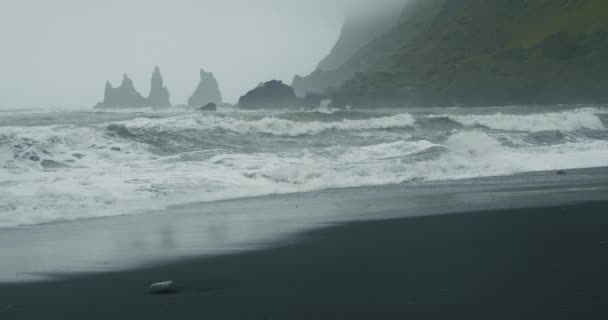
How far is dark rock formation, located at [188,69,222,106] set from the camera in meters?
141

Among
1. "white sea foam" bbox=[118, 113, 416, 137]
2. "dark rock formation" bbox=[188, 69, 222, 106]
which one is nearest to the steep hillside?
"dark rock formation" bbox=[188, 69, 222, 106]

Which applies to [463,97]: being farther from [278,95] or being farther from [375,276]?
[375,276]

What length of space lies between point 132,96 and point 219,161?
110983mm

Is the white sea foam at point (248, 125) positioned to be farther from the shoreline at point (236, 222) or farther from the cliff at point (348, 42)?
the cliff at point (348, 42)

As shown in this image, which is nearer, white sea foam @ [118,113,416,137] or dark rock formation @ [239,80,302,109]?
white sea foam @ [118,113,416,137]

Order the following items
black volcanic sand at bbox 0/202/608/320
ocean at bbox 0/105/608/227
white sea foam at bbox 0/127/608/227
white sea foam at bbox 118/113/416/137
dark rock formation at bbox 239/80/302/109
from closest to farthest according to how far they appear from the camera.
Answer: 1. black volcanic sand at bbox 0/202/608/320
2. white sea foam at bbox 0/127/608/227
3. ocean at bbox 0/105/608/227
4. white sea foam at bbox 118/113/416/137
5. dark rock formation at bbox 239/80/302/109

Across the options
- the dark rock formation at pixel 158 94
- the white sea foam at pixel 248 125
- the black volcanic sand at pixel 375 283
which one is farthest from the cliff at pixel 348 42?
the black volcanic sand at pixel 375 283

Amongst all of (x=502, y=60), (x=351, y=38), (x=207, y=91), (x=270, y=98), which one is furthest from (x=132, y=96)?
(x=351, y=38)

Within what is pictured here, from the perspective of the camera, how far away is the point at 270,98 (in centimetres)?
9250

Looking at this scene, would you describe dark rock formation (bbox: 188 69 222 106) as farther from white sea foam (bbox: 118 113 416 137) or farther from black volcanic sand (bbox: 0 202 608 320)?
black volcanic sand (bbox: 0 202 608 320)

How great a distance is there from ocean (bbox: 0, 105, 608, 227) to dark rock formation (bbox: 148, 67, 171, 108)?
322 ft

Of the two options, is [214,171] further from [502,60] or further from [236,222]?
[502,60]

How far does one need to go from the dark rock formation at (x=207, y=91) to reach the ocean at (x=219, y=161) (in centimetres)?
11332

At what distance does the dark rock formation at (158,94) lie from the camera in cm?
12488
